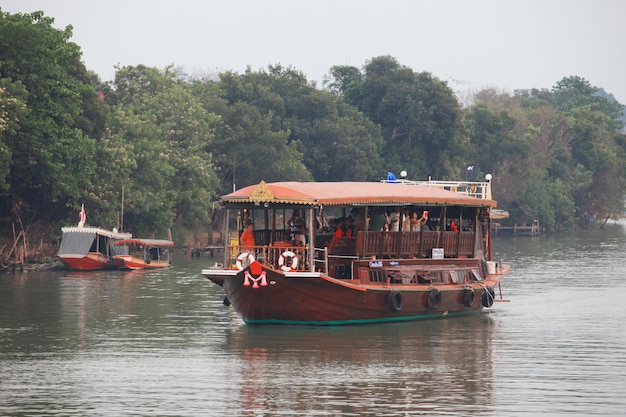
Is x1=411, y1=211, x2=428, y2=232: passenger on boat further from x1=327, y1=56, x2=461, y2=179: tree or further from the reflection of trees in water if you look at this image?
x1=327, y1=56, x2=461, y2=179: tree

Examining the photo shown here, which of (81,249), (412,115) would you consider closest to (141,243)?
(81,249)

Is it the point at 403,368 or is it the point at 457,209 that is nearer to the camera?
the point at 403,368

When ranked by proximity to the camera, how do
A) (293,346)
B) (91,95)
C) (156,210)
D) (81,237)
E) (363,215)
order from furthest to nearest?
Result: 1. (156,210)
2. (91,95)
3. (81,237)
4. (363,215)
5. (293,346)

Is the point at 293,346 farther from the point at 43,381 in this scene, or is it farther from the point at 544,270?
the point at 544,270

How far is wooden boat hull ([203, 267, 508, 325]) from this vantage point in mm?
26453

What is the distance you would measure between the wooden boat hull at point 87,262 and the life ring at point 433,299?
21369mm

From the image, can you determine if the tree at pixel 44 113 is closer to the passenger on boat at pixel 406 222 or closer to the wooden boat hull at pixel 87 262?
the wooden boat hull at pixel 87 262

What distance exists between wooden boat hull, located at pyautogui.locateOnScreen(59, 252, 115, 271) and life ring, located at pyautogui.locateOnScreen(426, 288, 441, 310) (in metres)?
21.4

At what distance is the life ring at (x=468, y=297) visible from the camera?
31.1 metres

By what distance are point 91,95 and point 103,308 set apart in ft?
72.2

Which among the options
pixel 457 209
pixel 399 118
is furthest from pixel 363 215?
pixel 399 118

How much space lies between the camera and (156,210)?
57375 mm

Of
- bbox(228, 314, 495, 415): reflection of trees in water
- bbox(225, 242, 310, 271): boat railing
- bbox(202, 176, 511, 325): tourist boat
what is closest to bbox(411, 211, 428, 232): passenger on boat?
bbox(202, 176, 511, 325): tourist boat

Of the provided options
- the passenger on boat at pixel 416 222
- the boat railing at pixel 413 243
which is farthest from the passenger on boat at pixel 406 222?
the boat railing at pixel 413 243
